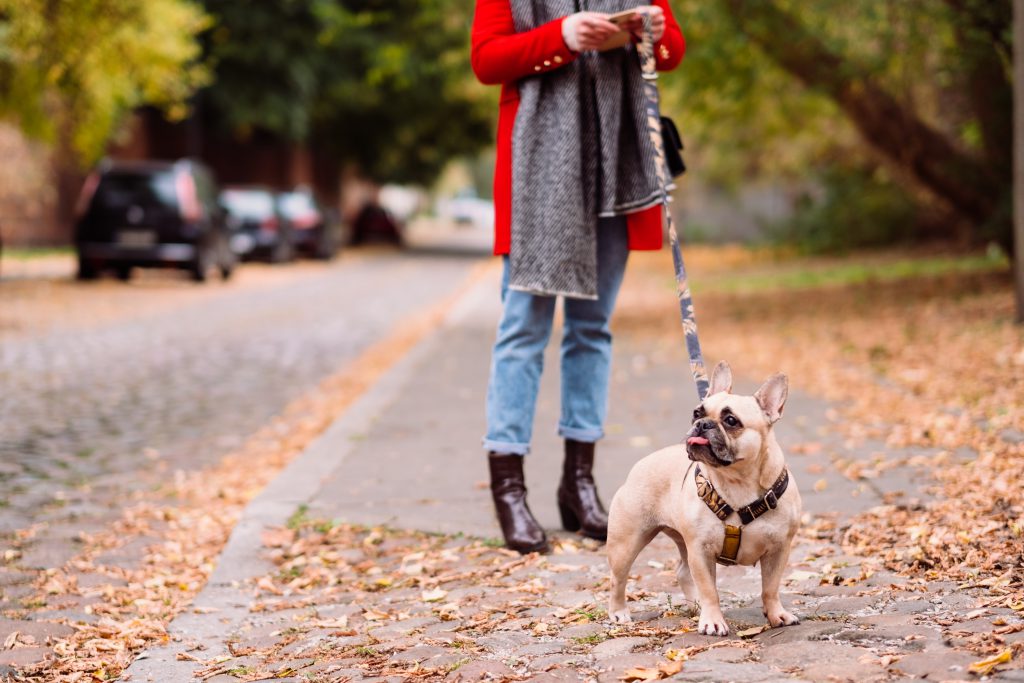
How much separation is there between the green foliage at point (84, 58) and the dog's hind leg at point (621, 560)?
39.2 feet

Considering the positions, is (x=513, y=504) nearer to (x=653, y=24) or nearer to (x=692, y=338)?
(x=692, y=338)

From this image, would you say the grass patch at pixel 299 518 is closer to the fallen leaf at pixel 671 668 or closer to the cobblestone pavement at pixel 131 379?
the cobblestone pavement at pixel 131 379

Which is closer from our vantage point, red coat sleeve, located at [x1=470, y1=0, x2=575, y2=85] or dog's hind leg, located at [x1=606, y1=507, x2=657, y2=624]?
dog's hind leg, located at [x1=606, y1=507, x2=657, y2=624]

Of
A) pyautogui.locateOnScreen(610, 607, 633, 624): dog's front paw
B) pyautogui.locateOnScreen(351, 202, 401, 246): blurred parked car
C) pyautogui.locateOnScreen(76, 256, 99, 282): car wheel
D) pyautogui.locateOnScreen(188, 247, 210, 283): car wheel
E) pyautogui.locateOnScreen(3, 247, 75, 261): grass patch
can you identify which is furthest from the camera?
pyautogui.locateOnScreen(351, 202, 401, 246): blurred parked car

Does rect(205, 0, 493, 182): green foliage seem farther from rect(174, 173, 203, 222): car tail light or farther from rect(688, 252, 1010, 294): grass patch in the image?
rect(688, 252, 1010, 294): grass patch

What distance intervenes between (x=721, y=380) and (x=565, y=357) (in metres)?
1.19

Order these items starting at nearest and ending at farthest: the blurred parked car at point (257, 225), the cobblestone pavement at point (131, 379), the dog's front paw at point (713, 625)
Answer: the dog's front paw at point (713, 625), the cobblestone pavement at point (131, 379), the blurred parked car at point (257, 225)

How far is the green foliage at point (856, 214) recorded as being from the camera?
24297mm

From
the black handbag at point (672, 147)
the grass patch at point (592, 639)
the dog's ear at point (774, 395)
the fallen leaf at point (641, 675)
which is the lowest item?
the grass patch at point (592, 639)

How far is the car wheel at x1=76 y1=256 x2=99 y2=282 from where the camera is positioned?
18672mm

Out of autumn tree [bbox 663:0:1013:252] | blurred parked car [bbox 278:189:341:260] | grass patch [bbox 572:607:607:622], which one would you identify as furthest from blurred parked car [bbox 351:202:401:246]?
grass patch [bbox 572:607:607:622]

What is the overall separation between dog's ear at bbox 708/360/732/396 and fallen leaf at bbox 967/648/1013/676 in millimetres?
886

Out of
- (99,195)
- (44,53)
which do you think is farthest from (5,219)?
(44,53)

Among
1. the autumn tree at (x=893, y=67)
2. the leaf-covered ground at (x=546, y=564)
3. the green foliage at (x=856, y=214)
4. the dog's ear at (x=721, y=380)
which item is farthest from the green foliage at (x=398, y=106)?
the dog's ear at (x=721, y=380)
